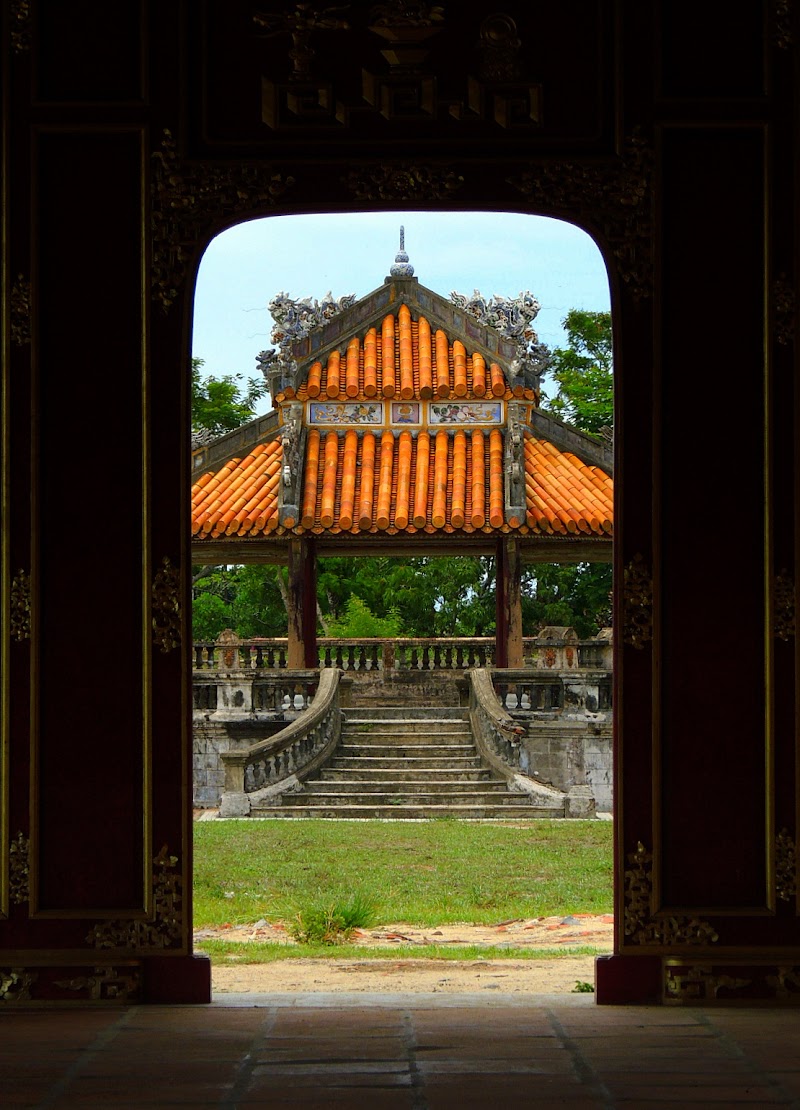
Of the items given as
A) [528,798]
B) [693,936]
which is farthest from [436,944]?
[528,798]

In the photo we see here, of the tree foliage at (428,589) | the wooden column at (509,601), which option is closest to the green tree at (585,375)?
A: the tree foliage at (428,589)

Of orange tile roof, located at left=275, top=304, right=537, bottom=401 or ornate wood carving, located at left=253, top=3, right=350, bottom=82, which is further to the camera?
orange tile roof, located at left=275, top=304, right=537, bottom=401

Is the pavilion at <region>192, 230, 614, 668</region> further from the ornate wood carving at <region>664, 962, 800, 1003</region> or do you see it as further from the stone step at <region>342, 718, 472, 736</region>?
the ornate wood carving at <region>664, 962, 800, 1003</region>

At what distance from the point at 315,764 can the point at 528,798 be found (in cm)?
212

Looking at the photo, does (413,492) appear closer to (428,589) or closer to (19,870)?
(428,589)

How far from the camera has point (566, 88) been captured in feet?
16.5

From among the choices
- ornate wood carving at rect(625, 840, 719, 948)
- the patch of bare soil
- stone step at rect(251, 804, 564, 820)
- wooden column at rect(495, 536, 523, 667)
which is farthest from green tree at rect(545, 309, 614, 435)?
ornate wood carving at rect(625, 840, 719, 948)

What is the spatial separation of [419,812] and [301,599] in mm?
3213

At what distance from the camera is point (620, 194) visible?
503 centimetres

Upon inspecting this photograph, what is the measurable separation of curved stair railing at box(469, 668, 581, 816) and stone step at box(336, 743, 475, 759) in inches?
7.2

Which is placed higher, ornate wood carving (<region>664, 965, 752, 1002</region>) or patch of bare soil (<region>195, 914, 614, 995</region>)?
ornate wood carving (<region>664, 965, 752, 1002</region>)

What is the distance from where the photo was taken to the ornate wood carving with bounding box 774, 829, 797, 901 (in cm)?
491

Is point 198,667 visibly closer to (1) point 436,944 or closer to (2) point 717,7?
(1) point 436,944

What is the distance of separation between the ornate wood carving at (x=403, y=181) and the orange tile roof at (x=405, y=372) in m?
10.3
